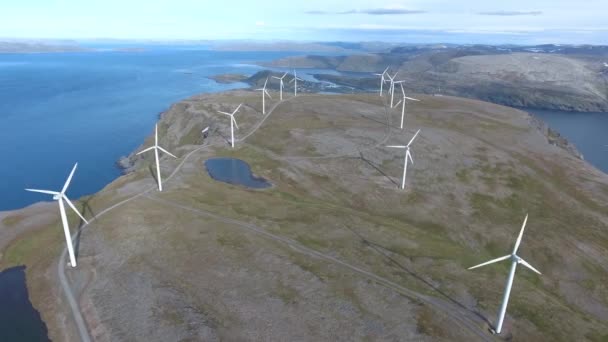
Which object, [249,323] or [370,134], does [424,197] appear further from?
[249,323]

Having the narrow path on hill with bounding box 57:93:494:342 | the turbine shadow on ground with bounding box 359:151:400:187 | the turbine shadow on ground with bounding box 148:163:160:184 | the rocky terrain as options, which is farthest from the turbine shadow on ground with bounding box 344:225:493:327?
the turbine shadow on ground with bounding box 148:163:160:184

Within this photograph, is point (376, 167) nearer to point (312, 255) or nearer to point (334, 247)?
point (334, 247)

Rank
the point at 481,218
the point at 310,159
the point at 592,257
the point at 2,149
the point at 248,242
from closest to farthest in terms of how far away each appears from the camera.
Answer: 1. the point at 248,242
2. the point at 592,257
3. the point at 481,218
4. the point at 310,159
5. the point at 2,149

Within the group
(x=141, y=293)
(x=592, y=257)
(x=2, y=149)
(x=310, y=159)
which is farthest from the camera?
(x=2, y=149)

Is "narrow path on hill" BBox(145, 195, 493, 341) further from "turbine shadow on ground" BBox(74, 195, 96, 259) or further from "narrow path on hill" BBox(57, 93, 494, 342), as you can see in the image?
"turbine shadow on ground" BBox(74, 195, 96, 259)

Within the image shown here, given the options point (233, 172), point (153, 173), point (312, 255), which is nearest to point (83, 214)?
point (153, 173)

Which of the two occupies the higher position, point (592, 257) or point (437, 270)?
point (437, 270)

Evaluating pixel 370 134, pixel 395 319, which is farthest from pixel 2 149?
pixel 395 319
